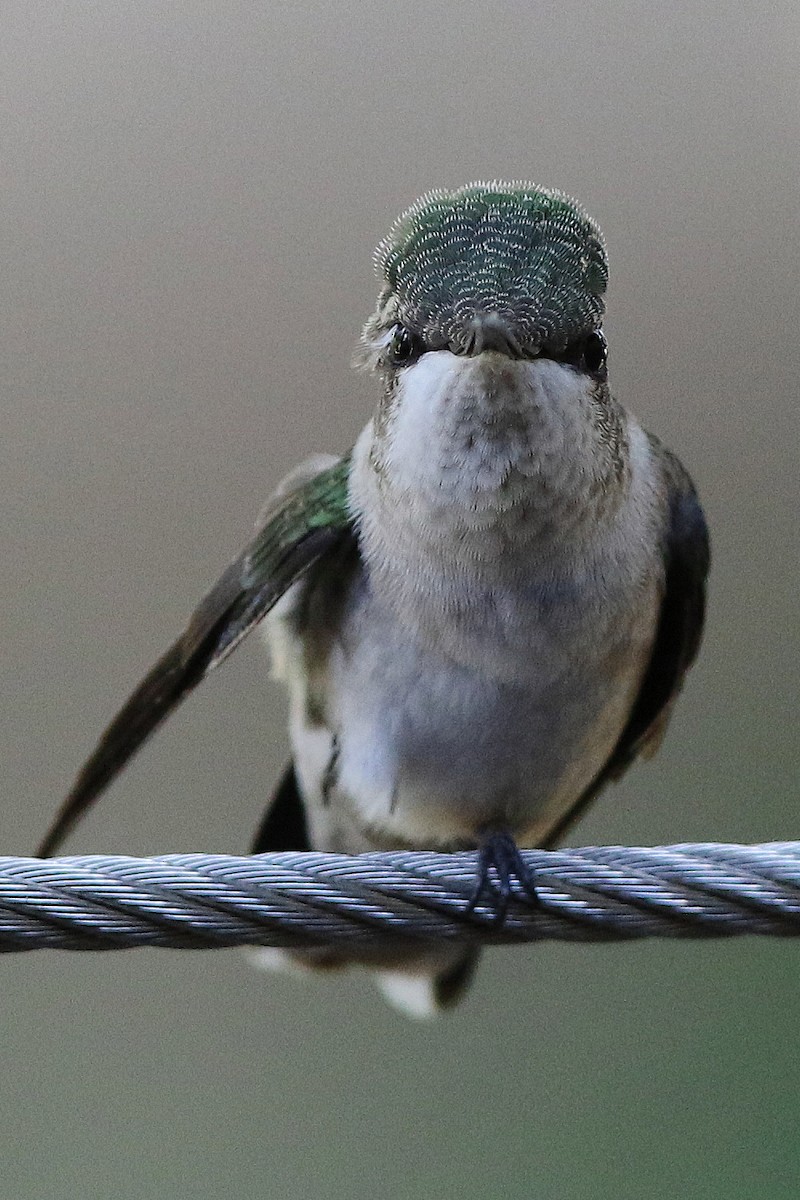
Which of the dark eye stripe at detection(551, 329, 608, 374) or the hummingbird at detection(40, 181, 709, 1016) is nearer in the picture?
the hummingbird at detection(40, 181, 709, 1016)

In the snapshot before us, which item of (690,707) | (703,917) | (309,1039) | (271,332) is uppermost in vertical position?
(271,332)

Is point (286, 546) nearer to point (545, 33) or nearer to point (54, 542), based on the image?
point (54, 542)

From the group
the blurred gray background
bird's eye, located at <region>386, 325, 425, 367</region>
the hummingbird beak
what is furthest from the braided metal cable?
the blurred gray background

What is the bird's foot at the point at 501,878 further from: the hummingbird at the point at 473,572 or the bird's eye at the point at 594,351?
the bird's eye at the point at 594,351

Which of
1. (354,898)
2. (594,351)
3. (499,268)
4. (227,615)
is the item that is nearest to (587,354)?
(594,351)

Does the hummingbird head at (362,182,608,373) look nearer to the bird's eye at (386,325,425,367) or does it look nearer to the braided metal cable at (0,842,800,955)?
the bird's eye at (386,325,425,367)

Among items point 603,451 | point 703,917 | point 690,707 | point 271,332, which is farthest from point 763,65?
point 703,917
